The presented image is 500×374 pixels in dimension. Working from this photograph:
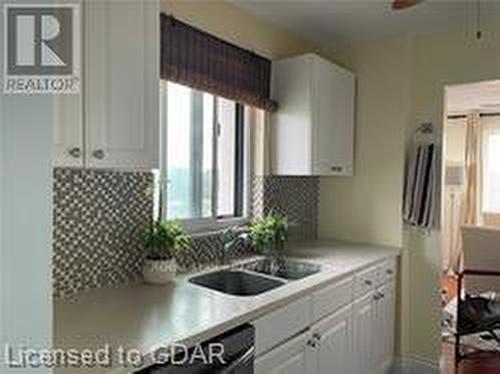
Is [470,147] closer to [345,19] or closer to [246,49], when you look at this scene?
[345,19]

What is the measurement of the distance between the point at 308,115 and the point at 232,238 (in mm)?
885

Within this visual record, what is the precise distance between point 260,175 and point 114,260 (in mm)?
1228

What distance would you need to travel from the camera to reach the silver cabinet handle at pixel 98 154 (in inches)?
57.0

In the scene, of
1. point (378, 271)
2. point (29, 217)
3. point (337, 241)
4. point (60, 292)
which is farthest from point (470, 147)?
point (29, 217)

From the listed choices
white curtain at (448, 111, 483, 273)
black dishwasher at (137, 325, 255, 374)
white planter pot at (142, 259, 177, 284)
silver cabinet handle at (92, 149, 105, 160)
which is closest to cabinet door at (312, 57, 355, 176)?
white planter pot at (142, 259, 177, 284)

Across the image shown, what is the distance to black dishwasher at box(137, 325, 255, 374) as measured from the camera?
129 centimetres

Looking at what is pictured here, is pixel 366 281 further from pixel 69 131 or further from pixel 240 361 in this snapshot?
pixel 69 131

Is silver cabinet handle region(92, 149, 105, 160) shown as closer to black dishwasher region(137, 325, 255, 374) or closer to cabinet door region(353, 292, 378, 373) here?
black dishwasher region(137, 325, 255, 374)

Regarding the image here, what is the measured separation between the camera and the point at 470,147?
6.47 m

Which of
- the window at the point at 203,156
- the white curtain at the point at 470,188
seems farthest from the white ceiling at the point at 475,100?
the window at the point at 203,156

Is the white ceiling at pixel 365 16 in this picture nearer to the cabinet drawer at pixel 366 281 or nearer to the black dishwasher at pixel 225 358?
the cabinet drawer at pixel 366 281

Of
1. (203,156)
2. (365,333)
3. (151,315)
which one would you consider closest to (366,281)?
(365,333)

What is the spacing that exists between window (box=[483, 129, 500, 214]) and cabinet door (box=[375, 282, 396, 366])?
4.23 metres

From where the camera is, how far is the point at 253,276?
7.38 feet
